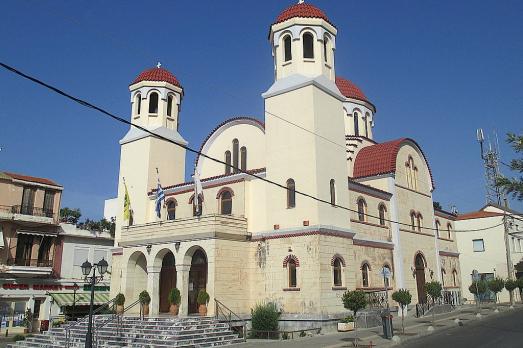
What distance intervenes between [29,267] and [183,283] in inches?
587

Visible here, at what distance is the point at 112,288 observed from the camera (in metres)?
30.4

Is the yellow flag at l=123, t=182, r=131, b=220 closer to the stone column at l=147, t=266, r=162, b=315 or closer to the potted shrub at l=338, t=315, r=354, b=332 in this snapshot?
the stone column at l=147, t=266, r=162, b=315

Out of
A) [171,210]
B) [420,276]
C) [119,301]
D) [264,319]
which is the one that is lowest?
[264,319]

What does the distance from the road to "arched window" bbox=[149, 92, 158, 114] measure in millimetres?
22988

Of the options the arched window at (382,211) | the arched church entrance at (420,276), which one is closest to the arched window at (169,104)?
the arched window at (382,211)

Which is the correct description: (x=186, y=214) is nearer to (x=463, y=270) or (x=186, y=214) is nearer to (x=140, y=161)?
(x=140, y=161)

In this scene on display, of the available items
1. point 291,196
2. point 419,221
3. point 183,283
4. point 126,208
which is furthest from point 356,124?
point 183,283

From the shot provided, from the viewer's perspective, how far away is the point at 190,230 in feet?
82.0

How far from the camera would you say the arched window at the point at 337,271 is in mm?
23986

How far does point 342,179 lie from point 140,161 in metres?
14.2

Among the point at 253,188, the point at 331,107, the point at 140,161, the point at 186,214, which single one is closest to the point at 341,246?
the point at 253,188

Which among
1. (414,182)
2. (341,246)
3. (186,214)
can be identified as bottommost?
(341,246)

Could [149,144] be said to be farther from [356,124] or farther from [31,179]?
[356,124]

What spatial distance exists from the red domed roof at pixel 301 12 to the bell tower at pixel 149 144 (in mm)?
10390
